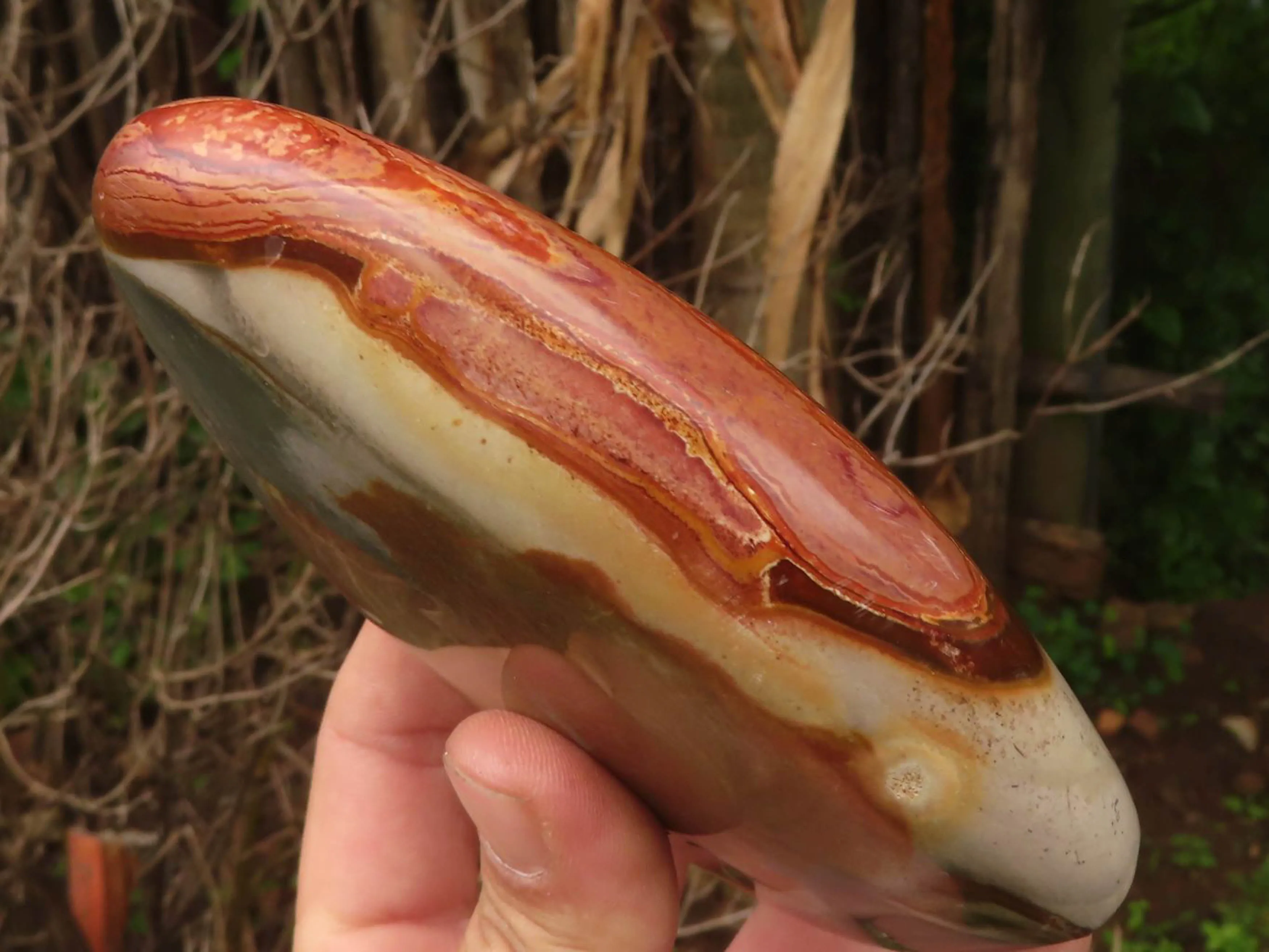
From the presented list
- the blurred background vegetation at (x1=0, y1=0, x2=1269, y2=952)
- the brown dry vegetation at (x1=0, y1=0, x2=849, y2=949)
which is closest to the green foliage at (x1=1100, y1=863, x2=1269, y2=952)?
the blurred background vegetation at (x1=0, y1=0, x2=1269, y2=952)

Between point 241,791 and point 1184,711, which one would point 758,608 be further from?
point 1184,711

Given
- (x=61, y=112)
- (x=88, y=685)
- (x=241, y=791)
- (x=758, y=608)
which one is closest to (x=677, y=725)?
(x=758, y=608)

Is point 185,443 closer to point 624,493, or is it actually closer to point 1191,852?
point 624,493

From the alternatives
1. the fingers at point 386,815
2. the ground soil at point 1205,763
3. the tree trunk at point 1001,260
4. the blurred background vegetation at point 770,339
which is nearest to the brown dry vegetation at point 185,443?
the blurred background vegetation at point 770,339

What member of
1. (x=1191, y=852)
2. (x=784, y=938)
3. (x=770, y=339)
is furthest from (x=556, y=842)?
(x=1191, y=852)

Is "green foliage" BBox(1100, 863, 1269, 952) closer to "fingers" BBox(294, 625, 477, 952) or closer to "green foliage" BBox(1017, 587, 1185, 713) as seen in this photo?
"green foliage" BBox(1017, 587, 1185, 713)

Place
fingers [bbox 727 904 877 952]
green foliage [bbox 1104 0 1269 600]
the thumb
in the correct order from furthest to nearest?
green foliage [bbox 1104 0 1269 600] → fingers [bbox 727 904 877 952] → the thumb
